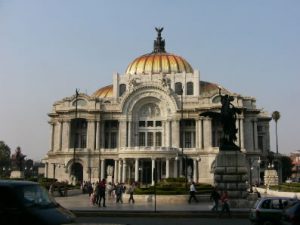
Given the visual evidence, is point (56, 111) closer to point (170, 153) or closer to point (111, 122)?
point (111, 122)

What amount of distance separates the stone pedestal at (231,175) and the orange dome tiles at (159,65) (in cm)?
7175

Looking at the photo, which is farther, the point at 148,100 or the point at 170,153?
the point at 148,100

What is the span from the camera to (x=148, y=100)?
94062 mm

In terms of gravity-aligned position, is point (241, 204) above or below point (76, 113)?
below

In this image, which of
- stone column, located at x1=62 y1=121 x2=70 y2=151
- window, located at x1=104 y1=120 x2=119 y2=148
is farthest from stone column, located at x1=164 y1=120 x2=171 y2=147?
stone column, located at x1=62 y1=121 x2=70 y2=151

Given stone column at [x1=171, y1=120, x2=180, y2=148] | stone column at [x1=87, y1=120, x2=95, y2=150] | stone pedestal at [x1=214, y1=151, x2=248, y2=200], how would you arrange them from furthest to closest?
stone column at [x1=87, y1=120, x2=95, y2=150] → stone column at [x1=171, y1=120, x2=180, y2=148] → stone pedestal at [x1=214, y1=151, x2=248, y2=200]

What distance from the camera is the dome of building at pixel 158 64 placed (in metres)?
105

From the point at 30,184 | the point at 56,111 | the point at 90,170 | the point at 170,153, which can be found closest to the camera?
the point at 30,184

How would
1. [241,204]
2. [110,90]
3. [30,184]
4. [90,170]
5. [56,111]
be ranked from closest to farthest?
[30,184]
[241,204]
[90,170]
[56,111]
[110,90]

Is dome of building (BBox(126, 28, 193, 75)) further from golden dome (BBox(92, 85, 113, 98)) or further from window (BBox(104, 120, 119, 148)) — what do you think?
window (BBox(104, 120, 119, 148))

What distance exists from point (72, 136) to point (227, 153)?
66830mm

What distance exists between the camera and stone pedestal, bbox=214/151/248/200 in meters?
33.4

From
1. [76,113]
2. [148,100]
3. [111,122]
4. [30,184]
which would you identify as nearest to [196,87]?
[148,100]

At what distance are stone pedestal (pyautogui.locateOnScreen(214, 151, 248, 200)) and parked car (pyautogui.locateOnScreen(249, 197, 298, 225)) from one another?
1279cm
